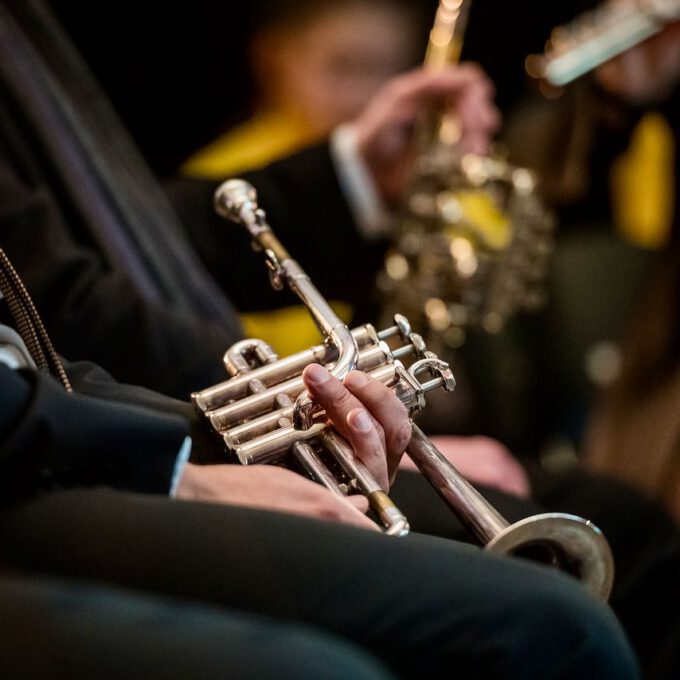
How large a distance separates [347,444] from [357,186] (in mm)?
658

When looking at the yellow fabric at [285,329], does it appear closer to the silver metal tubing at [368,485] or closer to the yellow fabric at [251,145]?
the yellow fabric at [251,145]

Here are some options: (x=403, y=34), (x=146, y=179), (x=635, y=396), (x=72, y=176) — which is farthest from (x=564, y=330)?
(x=72, y=176)

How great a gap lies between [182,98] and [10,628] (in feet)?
5.00

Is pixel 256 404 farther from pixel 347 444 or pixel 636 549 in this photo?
pixel 636 549

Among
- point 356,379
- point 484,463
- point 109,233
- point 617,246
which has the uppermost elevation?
point 109,233

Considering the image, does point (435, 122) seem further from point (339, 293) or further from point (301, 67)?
point (301, 67)

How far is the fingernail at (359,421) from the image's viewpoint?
1.75 feet

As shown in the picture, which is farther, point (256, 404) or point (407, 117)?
point (407, 117)

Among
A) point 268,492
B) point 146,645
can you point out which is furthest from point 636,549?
point 146,645

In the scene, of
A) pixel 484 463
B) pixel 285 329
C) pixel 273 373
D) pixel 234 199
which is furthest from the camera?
pixel 285 329

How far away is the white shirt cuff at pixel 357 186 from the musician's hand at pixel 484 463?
0.33 metres

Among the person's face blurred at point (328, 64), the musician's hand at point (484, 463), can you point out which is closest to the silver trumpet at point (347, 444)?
the musician's hand at point (484, 463)

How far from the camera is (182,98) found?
1786 millimetres

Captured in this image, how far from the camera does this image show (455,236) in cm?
121
